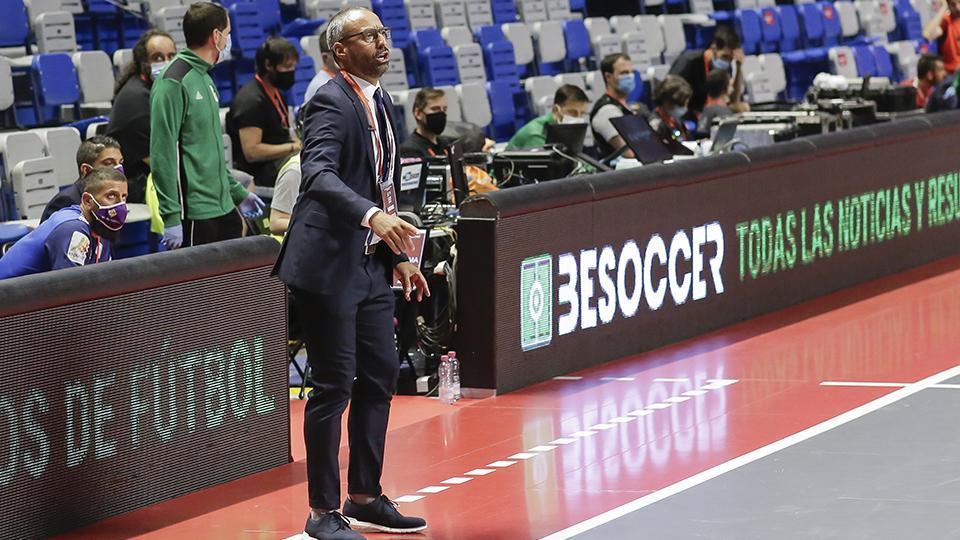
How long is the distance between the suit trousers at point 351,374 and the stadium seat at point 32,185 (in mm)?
5125

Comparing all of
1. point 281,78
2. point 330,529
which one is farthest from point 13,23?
point 330,529

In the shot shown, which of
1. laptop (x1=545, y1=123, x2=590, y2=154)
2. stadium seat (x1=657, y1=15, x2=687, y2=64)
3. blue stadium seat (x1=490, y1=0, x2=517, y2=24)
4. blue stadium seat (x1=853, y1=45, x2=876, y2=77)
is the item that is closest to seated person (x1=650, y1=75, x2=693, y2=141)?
laptop (x1=545, y1=123, x2=590, y2=154)

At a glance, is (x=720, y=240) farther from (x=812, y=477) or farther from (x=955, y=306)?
(x=812, y=477)

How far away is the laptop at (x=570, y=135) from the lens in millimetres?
11016

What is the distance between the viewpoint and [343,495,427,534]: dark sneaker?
20.0 feet

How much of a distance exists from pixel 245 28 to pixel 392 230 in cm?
948

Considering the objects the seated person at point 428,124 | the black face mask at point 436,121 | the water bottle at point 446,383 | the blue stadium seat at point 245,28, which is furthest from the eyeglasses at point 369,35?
the blue stadium seat at point 245,28

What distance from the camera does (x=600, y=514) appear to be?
6340 mm

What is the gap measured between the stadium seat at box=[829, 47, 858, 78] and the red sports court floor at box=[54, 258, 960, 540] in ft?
33.9

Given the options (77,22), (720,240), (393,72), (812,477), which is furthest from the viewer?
(393,72)

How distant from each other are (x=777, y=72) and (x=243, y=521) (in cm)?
1462

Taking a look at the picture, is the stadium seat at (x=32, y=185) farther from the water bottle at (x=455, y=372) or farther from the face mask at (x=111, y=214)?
the face mask at (x=111, y=214)

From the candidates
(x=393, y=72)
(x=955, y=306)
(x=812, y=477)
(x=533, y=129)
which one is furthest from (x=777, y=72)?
(x=812, y=477)

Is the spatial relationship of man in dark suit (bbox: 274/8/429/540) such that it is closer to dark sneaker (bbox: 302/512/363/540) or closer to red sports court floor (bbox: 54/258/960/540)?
dark sneaker (bbox: 302/512/363/540)
